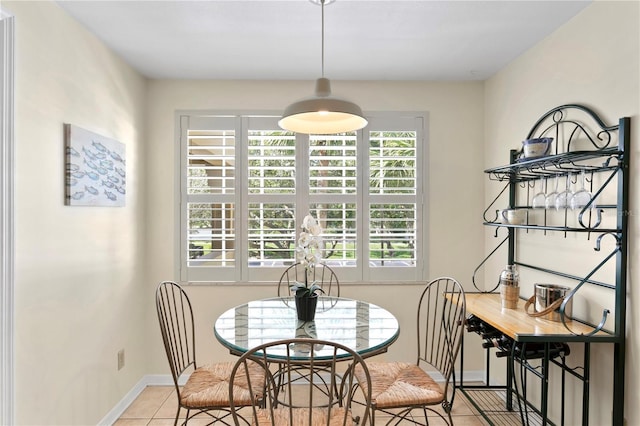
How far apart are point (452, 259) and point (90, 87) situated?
294 centimetres

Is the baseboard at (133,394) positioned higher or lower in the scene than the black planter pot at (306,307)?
lower

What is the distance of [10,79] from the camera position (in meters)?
1.74

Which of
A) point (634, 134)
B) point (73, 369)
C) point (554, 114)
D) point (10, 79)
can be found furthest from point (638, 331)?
point (10, 79)

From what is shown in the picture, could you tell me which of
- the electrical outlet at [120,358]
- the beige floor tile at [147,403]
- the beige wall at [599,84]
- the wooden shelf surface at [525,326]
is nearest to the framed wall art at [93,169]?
the electrical outlet at [120,358]

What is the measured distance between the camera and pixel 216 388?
199 centimetres

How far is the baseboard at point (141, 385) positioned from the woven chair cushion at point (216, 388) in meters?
0.98

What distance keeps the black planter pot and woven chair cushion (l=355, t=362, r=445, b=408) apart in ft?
1.36

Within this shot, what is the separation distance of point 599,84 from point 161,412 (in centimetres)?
342

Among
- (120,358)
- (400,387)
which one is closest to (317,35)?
(400,387)

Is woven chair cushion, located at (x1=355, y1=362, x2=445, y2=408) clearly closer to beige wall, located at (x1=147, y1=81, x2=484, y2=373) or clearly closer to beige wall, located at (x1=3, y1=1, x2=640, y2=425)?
beige wall, located at (x1=3, y1=1, x2=640, y2=425)

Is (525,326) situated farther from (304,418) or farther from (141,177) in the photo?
(141,177)

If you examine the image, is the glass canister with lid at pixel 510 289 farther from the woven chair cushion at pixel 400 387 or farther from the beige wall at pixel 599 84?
the woven chair cushion at pixel 400 387

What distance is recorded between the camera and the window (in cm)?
321

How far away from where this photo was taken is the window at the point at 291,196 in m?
3.21
